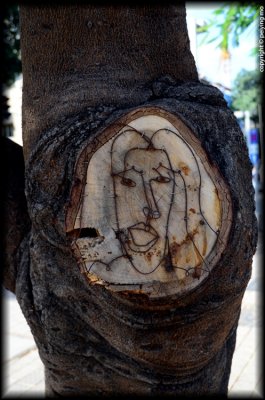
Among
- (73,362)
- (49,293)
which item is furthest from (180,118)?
(73,362)

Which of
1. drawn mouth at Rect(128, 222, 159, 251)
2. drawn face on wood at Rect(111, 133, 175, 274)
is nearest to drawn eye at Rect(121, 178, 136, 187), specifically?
drawn face on wood at Rect(111, 133, 175, 274)

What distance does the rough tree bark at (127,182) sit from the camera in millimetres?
1420

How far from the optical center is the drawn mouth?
4.26 ft

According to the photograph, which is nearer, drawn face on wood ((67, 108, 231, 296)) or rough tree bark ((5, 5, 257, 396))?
drawn face on wood ((67, 108, 231, 296))

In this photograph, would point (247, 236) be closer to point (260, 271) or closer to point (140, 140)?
point (140, 140)

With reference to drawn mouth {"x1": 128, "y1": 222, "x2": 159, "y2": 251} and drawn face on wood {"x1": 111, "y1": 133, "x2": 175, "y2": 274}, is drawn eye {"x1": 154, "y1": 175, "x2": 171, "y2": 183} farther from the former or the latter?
drawn mouth {"x1": 128, "y1": 222, "x2": 159, "y2": 251}

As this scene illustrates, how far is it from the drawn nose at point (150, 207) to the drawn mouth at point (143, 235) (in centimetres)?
3

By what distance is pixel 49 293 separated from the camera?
164 centimetres

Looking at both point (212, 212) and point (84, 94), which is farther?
point (84, 94)

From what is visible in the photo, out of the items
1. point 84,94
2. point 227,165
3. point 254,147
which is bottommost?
point 227,165

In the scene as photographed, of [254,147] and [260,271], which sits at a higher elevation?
[254,147]

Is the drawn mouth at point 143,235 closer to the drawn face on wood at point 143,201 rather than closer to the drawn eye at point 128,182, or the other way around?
the drawn face on wood at point 143,201

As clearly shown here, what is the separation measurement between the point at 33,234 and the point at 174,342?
58 centimetres

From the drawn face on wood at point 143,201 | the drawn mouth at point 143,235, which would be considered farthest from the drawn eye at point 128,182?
the drawn mouth at point 143,235
